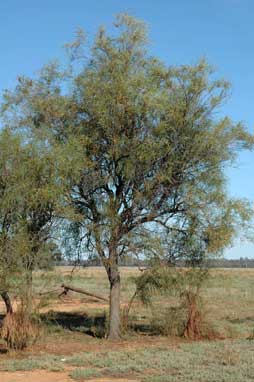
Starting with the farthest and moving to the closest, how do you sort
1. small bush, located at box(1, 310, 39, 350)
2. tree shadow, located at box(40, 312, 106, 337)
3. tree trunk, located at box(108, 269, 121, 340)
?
tree shadow, located at box(40, 312, 106, 337) → tree trunk, located at box(108, 269, 121, 340) → small bush, located at box(1, 310, 39, 350)

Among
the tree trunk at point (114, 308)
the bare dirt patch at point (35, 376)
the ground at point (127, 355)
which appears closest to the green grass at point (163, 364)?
the ground at point (127, 355)

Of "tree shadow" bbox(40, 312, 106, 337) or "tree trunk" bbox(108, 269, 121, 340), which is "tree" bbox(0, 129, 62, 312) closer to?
"tree trunk" bbox(108, 269, 121, 340)

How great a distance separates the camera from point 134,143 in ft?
53.6

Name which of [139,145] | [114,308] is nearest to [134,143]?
[139,145]

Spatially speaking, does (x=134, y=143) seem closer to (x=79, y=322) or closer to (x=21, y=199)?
(x=21, y=199)

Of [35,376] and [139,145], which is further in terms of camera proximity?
[139,145]

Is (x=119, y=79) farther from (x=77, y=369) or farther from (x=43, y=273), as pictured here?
(x=77, y=369)

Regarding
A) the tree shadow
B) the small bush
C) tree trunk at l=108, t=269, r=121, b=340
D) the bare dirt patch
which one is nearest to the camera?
the bare dirt patch

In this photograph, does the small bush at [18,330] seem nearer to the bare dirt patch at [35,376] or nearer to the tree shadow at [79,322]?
the bare dirt patch at [35,376]

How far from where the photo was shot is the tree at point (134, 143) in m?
16.1

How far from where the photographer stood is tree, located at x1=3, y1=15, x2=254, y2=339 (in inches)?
634

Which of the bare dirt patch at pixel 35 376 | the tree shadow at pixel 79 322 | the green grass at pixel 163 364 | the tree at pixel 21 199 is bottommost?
the bare dirt patch at pixel 35 376

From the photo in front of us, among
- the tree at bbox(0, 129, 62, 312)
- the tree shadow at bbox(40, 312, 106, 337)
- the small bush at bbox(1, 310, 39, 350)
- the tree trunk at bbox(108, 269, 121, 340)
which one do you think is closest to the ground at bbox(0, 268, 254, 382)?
the tree shadow at bbox(40, 312, 106, 337)

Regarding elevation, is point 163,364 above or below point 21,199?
below
